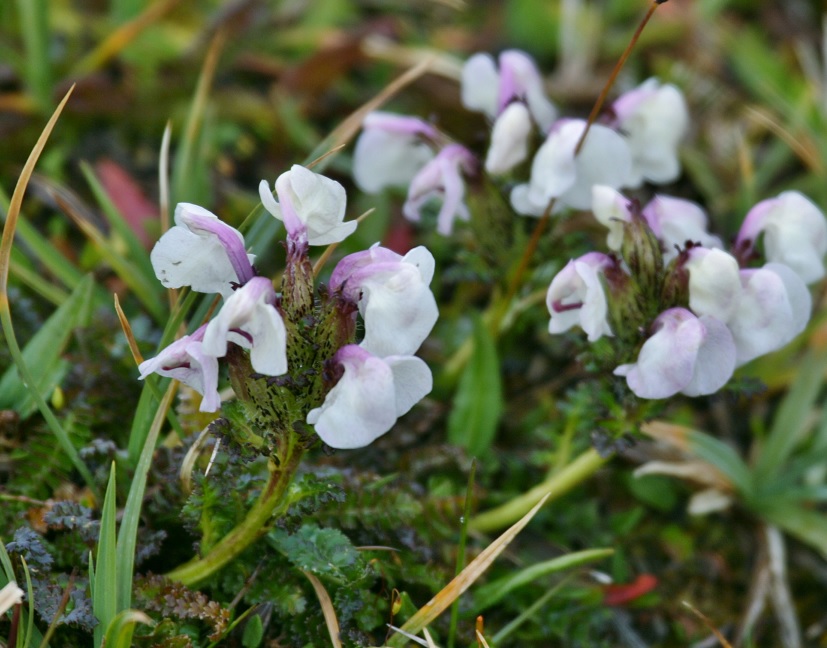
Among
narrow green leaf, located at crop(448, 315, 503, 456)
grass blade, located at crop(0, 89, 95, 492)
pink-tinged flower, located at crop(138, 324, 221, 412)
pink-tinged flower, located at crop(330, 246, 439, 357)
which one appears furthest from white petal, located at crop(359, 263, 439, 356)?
narrow green leaf, located at crop(448, 315, 503, 456)

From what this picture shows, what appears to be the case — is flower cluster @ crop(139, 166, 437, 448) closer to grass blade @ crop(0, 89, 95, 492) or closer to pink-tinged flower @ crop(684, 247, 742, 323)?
grass blade @ crop(0, 89, 95, 492)

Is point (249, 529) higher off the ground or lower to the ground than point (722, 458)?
higher

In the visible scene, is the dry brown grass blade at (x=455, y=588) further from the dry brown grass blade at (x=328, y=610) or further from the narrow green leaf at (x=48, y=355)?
the narrow green leaf at (x=48, y=355)

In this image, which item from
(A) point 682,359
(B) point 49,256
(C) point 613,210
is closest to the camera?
(A) point 682,359

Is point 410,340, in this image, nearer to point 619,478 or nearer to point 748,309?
point 748,309

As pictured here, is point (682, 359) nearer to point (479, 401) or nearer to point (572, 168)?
point (572, 168)

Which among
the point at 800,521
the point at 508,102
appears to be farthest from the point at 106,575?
the point at 800,521

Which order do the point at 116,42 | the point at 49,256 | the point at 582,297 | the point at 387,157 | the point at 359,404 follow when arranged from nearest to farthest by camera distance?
the point at 359,404, the point at 582,297, the point at 49,256, the point at 387,157, the point at 116,42

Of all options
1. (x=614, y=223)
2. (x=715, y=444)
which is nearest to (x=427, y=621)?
(x=614, y=223)
